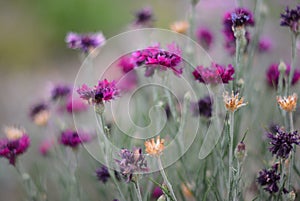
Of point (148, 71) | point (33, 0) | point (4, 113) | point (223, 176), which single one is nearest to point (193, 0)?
point (148, 71)

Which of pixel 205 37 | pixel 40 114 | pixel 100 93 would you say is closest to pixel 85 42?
pixel 100 93

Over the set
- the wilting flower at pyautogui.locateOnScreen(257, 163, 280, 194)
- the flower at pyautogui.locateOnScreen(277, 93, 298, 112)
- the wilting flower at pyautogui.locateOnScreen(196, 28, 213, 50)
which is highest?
the wilting flower at pyautogui.locateOnScreen(196, 28, 213, 50)

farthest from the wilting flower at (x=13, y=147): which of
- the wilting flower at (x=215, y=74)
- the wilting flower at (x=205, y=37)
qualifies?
the wilting flower at (x=205, y=37)

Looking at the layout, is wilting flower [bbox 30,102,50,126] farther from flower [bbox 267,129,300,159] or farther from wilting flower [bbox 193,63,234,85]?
flower [bbox 267,129,300,159]

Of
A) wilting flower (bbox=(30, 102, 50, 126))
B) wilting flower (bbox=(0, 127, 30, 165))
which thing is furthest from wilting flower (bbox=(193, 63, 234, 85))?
wilting flower (bbox=(30, 102, 50, 126))

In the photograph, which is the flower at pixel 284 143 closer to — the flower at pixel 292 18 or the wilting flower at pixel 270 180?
the wilting flower at pixel 270 180
